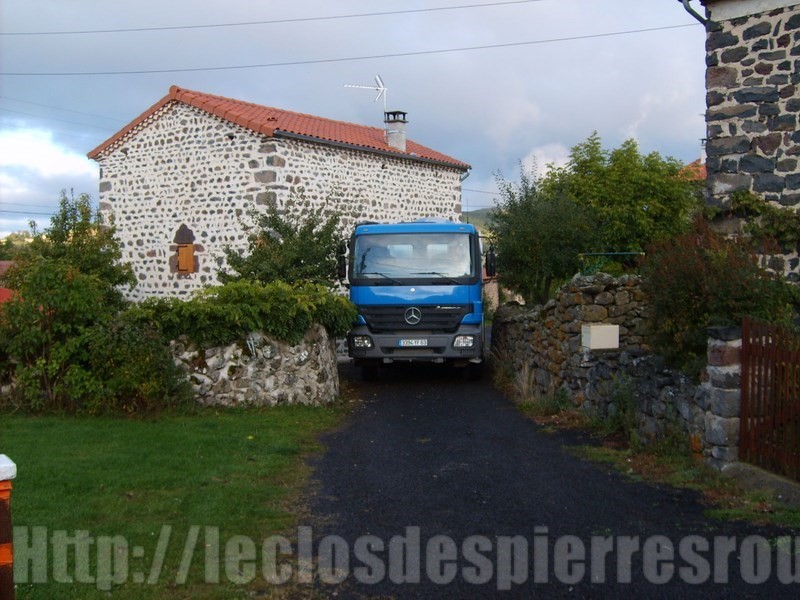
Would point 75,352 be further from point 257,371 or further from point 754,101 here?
point 754,101

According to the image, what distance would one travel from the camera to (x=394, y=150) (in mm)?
20375

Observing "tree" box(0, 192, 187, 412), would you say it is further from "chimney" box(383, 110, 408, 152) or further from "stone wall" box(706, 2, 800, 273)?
"chimney" box(383, 110, 408, 152)

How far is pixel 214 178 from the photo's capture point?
59.0 ft

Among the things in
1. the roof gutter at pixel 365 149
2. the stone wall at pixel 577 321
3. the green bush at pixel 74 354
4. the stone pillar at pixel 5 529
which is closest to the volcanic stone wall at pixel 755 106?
the stone wall at pixel 577 321

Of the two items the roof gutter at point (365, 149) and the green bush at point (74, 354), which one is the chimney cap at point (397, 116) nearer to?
the roof gutter at point (365, 149)

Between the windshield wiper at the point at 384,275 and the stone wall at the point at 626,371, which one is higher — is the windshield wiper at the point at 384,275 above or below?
above

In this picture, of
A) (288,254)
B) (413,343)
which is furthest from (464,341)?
(288,254)

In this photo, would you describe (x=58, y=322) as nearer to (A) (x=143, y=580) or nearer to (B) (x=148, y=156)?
(A) (x=143, y=580)

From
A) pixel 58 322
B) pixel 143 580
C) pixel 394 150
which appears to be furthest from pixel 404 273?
pixel 143 580

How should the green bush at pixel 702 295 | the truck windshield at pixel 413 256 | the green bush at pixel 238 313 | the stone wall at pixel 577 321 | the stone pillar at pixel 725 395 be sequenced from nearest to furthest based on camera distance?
the stone pillar at pixel 725 395 < the green bush at pixel 702 295 < the stone wall at pixel 577 321 < the green bush at pixel 238 313 < the truck windshield at pixel 413 256

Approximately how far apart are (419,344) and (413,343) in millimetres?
103

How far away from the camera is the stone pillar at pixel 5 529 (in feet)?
11.2

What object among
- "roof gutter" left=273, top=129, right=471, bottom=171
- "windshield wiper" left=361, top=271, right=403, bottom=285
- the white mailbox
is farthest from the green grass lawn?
"roof gutter" left=273, top=129, right=471, bottom=171

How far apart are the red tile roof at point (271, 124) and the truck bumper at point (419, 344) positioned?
6.00 metres
